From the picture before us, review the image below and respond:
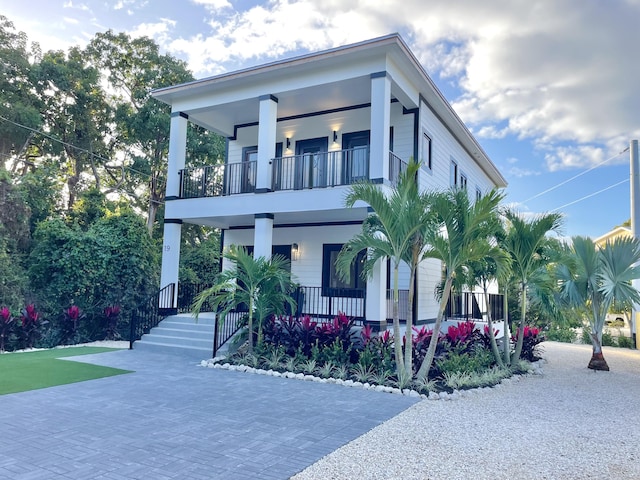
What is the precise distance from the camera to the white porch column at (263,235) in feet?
38.6

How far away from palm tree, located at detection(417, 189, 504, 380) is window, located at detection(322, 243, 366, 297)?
5.02 m

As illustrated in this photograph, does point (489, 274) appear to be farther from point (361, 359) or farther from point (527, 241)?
point (361, 359)

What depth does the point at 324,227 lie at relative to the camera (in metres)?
13.8

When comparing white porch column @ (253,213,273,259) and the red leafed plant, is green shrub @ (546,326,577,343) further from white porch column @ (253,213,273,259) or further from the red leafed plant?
the red leafed plant

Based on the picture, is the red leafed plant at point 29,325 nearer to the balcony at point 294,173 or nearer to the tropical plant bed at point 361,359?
the balcony at point 294,173

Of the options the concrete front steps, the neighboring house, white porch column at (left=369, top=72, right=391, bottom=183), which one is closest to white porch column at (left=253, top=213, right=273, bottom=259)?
the neighboring house

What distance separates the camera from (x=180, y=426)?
5.46 metres

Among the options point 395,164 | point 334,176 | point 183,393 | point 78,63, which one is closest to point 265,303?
point 183,393

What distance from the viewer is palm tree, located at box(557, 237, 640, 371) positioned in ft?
33.9

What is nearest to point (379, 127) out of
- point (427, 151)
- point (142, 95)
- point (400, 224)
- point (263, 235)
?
point (400, 224)

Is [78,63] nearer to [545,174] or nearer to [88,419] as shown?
[88,419]

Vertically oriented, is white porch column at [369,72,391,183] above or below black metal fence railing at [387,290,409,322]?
above

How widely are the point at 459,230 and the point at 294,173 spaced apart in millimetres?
5808

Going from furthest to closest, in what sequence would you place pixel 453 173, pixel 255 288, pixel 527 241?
1. pixel 453 173
2. pixel 255 288
3. pixel 527 241
